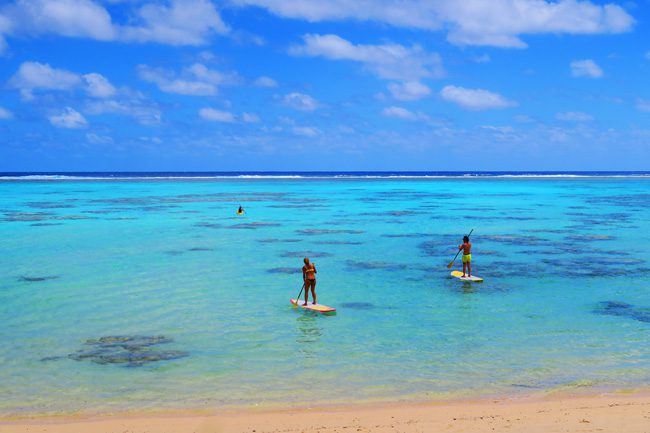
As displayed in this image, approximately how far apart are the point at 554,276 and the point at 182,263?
15502 mm

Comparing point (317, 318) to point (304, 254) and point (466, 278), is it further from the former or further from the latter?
point (304, 254)

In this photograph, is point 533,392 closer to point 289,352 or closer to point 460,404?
point 460,404

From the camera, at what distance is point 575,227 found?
146 ft

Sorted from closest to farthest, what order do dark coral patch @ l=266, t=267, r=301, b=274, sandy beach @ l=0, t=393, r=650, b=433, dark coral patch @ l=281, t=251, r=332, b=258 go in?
sandy beach @ l=0, t=393, r=650, b=433 < dark coral patch @ l=266, t=267, r=301, b=274 < dark coral patch @ l=281, t=251, r=332, b=258

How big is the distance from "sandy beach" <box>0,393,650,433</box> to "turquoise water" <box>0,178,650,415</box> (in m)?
0.61

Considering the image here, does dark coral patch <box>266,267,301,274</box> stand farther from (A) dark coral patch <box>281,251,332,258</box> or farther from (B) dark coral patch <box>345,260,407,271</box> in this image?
(A) dark coral patch <box>281,251,332,258</box>

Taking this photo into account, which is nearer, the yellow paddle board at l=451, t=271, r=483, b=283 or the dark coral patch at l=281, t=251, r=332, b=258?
the yellow paddle board at l=451, t=271, r=483, b=283

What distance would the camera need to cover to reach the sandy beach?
35.4 feet

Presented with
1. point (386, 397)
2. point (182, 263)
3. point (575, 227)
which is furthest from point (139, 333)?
point (575, 227)

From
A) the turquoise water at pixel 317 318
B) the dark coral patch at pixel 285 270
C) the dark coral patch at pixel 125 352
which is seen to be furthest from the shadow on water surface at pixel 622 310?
the dark coral patch at pixel 125 352

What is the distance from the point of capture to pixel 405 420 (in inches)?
442

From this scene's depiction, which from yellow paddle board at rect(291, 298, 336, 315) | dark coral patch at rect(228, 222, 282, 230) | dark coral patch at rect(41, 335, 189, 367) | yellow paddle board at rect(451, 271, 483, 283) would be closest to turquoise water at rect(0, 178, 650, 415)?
dark coral patch at rect(41, 335, 189, 367)

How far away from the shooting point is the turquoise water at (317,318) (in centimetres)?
1320

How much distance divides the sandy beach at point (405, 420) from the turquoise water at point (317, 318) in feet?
1.99
